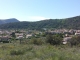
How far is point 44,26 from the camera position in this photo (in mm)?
175000

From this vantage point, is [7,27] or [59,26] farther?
[7,27]

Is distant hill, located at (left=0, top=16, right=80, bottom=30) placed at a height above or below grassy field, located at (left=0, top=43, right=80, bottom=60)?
below

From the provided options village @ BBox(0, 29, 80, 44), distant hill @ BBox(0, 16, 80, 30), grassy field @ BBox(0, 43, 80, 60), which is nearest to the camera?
grassy field @ BBox(0, 43, 80, 60)

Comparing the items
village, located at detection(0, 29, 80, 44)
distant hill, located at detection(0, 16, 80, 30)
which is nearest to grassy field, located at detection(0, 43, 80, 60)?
village, located at detection(0, 29, 80, 44)

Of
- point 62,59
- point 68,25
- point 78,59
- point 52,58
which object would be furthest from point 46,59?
point 68,25

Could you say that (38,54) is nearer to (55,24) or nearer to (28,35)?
(28,35)

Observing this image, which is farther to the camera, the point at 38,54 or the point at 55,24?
the point at 55,24

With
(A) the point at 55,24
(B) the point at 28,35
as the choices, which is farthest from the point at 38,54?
(A) the point at 55,24

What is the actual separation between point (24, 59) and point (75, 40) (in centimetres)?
3166

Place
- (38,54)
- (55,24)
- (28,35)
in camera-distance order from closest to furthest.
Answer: (38,54)
(28,35)
(55,24)

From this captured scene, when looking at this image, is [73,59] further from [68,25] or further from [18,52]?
[68,25]

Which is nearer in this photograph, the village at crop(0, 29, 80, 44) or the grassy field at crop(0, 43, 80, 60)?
the grassy field at crop(0, 43, 80, 60)

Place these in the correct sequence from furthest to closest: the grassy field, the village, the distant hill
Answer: the distant hill < the village < the grassy field

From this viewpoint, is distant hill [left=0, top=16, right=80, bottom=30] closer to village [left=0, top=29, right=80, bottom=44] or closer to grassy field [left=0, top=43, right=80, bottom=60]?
village [left=0, top=29, right=80, bottom=44]
